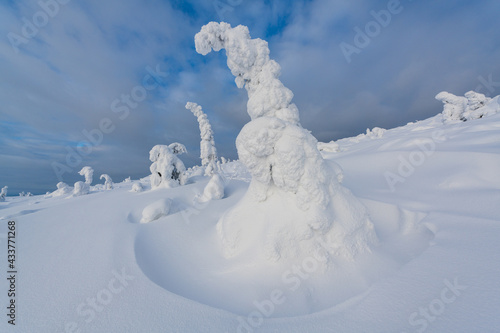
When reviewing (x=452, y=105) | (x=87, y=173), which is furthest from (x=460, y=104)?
(x=87, y=173)

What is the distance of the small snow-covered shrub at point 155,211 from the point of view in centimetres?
586

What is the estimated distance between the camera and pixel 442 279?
8.16 feet

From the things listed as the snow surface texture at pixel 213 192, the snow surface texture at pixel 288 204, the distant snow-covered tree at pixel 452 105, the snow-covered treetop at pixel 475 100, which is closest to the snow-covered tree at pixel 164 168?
the snow surface texture at pixel 213 192

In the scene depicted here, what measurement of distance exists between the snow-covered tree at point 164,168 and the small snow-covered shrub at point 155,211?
5489mm

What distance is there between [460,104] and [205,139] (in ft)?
95.3

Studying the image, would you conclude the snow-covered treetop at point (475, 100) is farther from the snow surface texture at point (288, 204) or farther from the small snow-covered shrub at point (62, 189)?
the small snow-covered shrub at point (62, 189)

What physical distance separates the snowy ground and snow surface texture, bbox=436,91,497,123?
70.0 ft

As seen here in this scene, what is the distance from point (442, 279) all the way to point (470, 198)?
12.1ft

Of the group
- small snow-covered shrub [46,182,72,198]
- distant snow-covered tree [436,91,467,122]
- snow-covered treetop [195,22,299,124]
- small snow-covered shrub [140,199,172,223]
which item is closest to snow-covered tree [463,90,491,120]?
distant snow-covered tree [436,91,467,122]

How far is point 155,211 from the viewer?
5977 millimetres

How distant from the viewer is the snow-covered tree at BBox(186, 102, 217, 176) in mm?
20562

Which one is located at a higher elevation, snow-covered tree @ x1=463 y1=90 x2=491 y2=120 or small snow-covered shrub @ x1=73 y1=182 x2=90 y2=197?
snow-covered tree @ x1=463 y1=90 x2=491 y2=120

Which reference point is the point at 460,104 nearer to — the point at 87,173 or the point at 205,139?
the point at 205,139

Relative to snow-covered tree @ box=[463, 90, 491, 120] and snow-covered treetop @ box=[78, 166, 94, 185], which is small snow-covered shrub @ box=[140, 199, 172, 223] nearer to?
snow-covered treetop @ box=[78, 166, 94, 185]
